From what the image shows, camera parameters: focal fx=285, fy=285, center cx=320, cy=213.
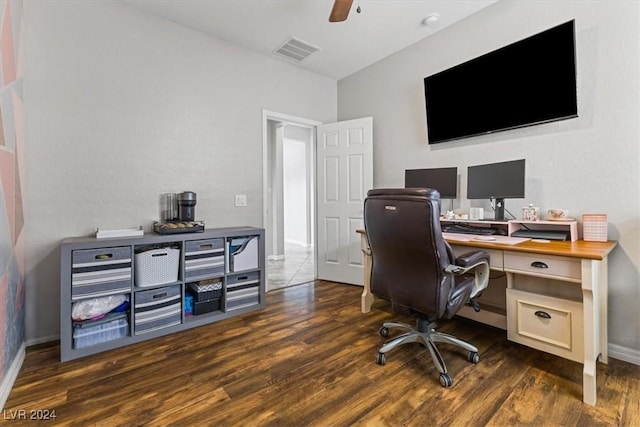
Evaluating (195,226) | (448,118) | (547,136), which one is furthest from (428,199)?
(195,226)

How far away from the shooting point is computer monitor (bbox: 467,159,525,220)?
2.21 m

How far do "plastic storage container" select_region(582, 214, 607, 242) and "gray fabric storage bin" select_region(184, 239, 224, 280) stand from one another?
109 inches

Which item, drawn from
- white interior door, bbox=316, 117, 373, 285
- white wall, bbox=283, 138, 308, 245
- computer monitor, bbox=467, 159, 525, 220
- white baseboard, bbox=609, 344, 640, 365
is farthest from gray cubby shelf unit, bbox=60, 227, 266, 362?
white wall, bbox=283, 138, 308, 245

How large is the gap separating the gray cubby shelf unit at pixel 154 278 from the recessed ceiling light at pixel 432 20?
2566 millimetres

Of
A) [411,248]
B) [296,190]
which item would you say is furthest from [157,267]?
[296,190]

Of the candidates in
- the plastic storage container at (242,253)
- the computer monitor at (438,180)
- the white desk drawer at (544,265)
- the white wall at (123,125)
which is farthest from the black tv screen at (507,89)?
the plastic storage container at (242,253)

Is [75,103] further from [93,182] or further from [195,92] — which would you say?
[195,92]

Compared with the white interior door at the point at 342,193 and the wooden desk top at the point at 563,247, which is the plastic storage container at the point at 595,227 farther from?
the white interior door at the point at 342,193

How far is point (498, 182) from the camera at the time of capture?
2.33m

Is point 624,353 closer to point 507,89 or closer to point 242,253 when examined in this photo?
point 507,89

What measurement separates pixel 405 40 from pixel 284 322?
124 inches

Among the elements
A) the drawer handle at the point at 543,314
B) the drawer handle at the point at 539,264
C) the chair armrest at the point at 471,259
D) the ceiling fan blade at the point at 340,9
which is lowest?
the drawer handle at the point at 543,314

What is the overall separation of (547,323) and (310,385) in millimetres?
1487

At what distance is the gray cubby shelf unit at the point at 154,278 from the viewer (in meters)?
1.93
